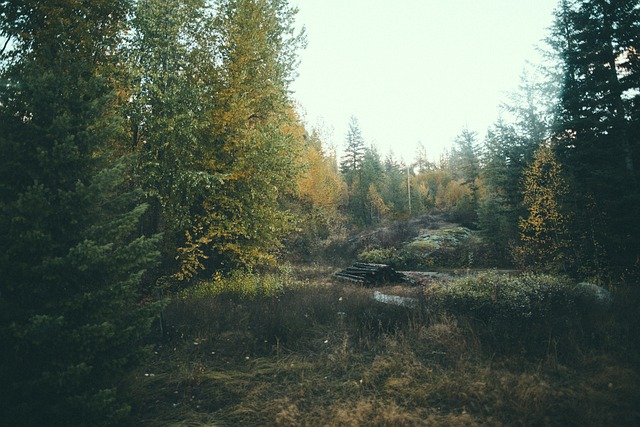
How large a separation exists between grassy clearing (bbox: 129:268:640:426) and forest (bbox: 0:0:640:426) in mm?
42

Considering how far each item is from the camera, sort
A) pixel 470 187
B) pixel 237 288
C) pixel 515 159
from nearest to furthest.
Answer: pixel 237 288
pixel 515 159
pixel 470 187

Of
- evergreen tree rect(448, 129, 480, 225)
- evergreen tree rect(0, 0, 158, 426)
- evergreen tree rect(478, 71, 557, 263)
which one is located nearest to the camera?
evergreen tree rect(0, 0, 158, 426)

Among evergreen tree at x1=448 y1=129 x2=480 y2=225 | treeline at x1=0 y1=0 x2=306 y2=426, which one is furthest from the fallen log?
evergreen tree at x1=448 y1=129 x2=480 y2=225

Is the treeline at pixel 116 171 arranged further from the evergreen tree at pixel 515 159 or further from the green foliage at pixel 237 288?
the evergreen tree at pixel 515 159

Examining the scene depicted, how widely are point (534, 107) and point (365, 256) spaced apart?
1663 centimetres

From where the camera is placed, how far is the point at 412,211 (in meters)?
46.6

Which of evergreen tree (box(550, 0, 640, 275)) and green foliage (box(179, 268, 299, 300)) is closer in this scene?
green foliage (box(179, 268, 299, 300))

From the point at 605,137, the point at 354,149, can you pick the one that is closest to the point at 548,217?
the point at 605,137

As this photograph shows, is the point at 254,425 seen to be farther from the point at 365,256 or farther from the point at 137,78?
the point at 365,256

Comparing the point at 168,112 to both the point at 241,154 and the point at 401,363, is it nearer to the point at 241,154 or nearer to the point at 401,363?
the point at 241,154

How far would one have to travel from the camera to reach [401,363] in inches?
221

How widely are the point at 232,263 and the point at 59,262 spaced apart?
826cm

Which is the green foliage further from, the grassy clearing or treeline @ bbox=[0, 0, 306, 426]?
the grassy clearing

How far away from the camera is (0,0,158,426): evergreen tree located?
3.45m
